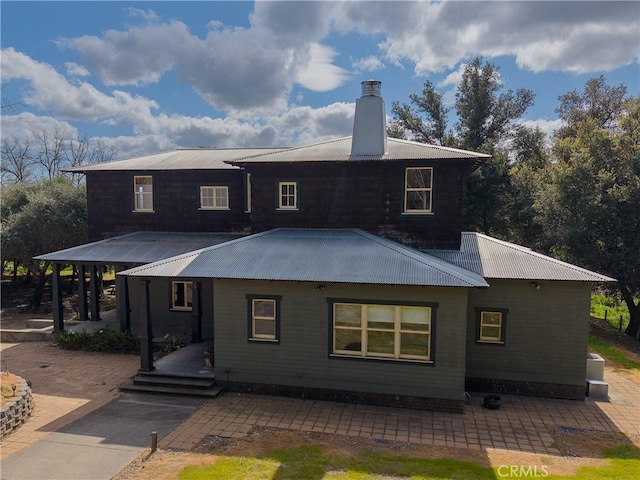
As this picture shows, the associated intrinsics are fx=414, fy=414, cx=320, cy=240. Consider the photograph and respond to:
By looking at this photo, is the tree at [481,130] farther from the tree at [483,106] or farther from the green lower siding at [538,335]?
the green lower siding at [538,335]

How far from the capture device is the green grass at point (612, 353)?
1505 centimetres

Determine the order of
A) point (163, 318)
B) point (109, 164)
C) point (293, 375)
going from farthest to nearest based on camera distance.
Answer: point (109, 164) → point (163, 318) → point (293, 375)

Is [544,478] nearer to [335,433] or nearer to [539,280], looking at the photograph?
[335,433]

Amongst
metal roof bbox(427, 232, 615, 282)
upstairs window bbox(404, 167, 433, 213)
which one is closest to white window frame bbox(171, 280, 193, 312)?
upstairs window bbox(404, 167, 433, 213)

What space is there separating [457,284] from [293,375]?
487 centimetres

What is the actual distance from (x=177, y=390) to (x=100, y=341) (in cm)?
584

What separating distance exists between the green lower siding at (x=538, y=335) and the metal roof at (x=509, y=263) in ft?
0.83

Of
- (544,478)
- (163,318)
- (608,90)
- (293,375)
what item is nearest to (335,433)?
(293,375)

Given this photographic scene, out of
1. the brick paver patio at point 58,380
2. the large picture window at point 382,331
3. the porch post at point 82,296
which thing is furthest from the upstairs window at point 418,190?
the porch post at point 82,296

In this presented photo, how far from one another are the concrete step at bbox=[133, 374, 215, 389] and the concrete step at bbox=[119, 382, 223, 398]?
0.27ft

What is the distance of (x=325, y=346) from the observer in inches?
424

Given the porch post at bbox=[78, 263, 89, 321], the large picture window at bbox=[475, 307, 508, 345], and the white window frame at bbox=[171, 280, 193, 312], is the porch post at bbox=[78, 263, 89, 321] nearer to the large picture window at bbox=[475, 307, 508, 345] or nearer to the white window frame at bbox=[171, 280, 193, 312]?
the white window frame at bbox=[171, 280, 193, 312]

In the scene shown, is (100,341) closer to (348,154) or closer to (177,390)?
(177,390)

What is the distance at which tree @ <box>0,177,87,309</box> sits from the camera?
22672 mm
